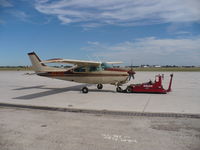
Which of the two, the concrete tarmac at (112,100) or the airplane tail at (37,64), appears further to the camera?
the airplane tail at (37,64)

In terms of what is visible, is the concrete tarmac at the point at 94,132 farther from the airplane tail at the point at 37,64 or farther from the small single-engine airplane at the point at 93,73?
the airplane tail at the point at 37,64

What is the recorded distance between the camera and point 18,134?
16.8ft

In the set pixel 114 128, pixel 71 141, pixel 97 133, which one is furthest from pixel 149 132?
pixel 71 141

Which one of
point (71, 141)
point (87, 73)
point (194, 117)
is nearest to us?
point (71, 141)

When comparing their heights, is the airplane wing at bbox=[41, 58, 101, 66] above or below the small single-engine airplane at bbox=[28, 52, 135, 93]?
above

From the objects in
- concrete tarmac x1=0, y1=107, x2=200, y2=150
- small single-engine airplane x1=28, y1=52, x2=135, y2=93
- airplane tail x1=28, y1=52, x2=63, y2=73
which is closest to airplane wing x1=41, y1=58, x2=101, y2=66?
small single-engine airplane x1=28, y1=52, x2=135, y2=93

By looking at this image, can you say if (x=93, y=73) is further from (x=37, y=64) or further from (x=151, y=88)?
(x=37, y=64)

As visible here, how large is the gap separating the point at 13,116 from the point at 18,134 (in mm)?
2104

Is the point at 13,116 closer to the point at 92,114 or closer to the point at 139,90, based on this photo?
the point at 92,114

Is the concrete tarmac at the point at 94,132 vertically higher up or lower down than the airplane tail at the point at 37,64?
lower down

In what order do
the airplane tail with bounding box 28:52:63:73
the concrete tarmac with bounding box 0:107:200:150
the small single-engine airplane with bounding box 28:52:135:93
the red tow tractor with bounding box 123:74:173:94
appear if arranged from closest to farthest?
Answer: 1. the concrete tarmac with bounding box 0:107:200:150
2. the red tow tractor with bounding box 123:74:173:94
3. the small single-engine airplane with bounding box 28:52:135:93
4. the airplane tail with bounding box 28:52:63:73

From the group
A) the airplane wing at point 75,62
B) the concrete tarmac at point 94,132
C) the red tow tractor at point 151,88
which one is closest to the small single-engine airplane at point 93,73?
the airplane wing at point 75,62

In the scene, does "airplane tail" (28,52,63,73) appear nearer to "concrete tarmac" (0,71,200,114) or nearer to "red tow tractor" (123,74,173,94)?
"concrete tarmac" (0,71,200,114)

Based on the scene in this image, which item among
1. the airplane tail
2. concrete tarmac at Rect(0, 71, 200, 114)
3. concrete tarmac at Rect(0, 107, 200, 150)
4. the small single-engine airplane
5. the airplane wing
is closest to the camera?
concrete tarmac at Rect(0, 107, 200, 150)
